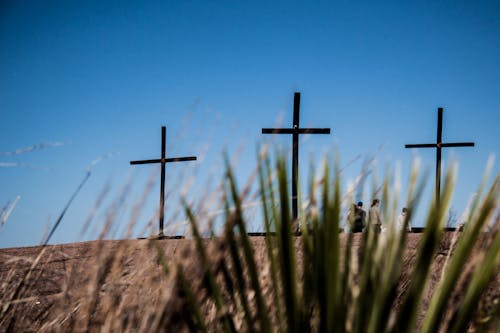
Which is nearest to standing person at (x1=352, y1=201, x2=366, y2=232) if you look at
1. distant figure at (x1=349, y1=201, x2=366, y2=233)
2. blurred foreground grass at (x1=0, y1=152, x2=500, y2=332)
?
distant figure at (x1=349, y1=201, x2=366, y2=233)

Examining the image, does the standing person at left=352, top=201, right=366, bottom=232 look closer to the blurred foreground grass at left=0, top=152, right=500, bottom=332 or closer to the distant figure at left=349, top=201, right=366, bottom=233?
the distant figure at left=349, top=201, right=366, bottom=233

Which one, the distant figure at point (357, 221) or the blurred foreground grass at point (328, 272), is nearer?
the blurred foreground grass at point (328, 272)

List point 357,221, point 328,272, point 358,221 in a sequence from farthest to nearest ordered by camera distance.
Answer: point 358,221
point 357,221
point 328,272

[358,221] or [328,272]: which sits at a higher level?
[328,272]

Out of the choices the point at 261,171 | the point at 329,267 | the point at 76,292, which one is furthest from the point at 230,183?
the point at 76,292

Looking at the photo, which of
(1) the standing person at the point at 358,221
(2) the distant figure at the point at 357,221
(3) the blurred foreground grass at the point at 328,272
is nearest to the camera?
(3) the blurred foreground grass at the point at 328,272

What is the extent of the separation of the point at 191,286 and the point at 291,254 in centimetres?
31

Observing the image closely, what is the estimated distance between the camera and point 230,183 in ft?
3.72

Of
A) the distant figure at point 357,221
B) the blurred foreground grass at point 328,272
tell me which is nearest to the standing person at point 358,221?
the distant figure at point 357,221

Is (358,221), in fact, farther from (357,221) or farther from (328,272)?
(328,272)

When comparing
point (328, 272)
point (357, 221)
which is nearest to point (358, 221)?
point (357, 221)

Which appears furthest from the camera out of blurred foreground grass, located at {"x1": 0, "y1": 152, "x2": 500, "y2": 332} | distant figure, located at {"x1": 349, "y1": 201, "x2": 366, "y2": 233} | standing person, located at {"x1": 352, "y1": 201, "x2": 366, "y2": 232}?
standing person, located at {"x1": 352, "y1": 201, "x2": 366, "y2": 232}

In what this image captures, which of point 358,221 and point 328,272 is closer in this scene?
point 328,272

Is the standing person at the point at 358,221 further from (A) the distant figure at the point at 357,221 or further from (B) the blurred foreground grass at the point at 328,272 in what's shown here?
(B) the blurred foreground grass at the point at 328,272
